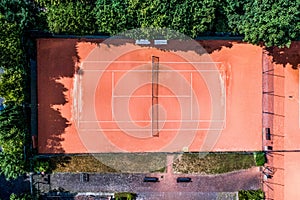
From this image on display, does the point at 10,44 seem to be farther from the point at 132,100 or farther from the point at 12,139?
the point at 132,100

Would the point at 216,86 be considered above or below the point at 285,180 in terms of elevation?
above

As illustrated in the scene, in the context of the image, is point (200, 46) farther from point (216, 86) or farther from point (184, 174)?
point (184, 174)

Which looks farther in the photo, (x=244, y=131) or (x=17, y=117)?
(x=244, y=131)

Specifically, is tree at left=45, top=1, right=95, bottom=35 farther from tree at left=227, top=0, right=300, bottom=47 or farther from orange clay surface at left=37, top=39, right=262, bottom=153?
tree at left=227, top=0, right=300, bottom=47

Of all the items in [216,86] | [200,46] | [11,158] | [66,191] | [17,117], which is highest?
[200,46]

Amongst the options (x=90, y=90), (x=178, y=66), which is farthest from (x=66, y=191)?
(x=178, y=66)

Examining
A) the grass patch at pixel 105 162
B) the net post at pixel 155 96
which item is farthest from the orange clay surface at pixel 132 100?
the grass patch at pixel 105 162

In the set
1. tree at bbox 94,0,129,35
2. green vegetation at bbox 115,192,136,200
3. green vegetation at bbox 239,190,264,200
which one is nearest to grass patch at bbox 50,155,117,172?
green vegetation at bbox 115,192,136,200
